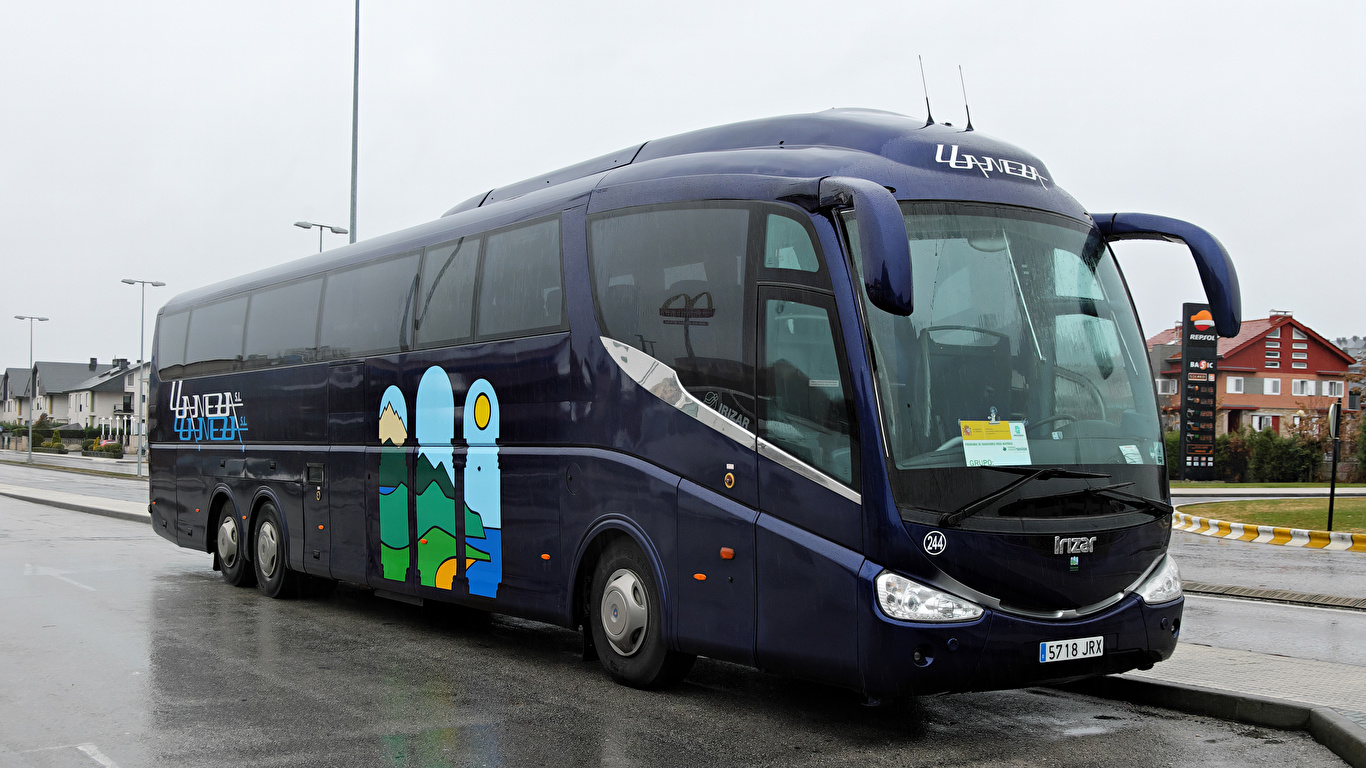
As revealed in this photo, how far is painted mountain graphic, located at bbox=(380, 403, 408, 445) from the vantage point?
10.3 m

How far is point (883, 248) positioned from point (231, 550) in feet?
34.2

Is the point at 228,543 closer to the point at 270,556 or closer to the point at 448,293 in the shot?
the point at 270,556

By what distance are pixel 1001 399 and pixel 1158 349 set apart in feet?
262

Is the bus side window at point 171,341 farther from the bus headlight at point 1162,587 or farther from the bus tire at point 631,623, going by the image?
the bus headlight at point 1162,587

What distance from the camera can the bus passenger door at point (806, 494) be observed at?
20.3 ft

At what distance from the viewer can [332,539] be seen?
1143cm

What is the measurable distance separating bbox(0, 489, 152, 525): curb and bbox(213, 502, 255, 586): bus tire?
Answer: 7.85 metres

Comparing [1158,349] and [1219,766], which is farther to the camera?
[1158,349]

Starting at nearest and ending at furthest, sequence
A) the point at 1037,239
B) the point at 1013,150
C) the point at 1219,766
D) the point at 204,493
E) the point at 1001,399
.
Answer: the point at 1219,766 < the point at 1001,399 < the point at 1037,239 < the point at 1013,150 < the point at 204,493

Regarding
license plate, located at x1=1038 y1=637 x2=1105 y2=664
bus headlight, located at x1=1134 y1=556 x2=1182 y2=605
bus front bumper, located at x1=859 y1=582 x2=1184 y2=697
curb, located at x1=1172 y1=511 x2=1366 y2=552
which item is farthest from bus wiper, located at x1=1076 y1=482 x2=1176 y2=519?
curb, located at x1=1172 y1=511 x2=1366 y2=552

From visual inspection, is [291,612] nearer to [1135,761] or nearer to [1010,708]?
[1010,708]

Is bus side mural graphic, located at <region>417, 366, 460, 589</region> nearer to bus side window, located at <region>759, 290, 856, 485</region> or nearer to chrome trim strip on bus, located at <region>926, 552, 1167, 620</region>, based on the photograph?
bus side window, located at <region>759, 290, 856, 485</region>

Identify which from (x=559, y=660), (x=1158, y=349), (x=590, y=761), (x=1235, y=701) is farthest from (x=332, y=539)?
(x=1158, y=349)

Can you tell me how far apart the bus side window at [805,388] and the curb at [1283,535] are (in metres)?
14.8
